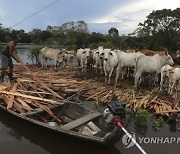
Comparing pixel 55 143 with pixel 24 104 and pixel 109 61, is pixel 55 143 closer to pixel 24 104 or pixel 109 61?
pixel 24 104

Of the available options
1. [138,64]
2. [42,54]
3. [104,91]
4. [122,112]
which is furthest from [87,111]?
[42,54]

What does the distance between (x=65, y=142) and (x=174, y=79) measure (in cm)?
581

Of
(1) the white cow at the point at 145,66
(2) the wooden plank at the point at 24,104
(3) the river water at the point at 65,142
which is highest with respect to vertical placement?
(1) the white cow at the point at 145,66

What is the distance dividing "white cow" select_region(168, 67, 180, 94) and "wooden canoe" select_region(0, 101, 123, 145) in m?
4.52

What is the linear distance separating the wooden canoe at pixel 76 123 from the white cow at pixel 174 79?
14.8 ft

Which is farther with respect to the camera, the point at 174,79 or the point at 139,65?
the point at 139,65

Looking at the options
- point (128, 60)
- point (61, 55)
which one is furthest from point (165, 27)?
point (128, 60)

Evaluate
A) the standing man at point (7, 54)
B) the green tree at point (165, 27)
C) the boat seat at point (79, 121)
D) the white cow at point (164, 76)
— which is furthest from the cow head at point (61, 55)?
the green tree at point (165, 27)

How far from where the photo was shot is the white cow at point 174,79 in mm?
12759

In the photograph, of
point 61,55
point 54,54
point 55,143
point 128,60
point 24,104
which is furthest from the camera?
point 61,55

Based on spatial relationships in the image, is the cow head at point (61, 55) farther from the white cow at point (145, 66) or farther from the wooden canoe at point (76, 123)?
the wooden canoe at point (76, 123)

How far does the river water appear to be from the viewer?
8.27 m

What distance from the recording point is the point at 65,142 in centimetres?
870

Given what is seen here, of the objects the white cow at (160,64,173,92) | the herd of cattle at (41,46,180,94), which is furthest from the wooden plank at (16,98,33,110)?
the white cow at (160,64,173,92)
